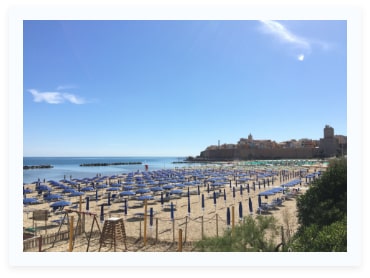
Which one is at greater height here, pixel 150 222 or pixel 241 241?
pixel 241 241

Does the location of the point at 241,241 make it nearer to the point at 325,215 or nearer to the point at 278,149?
the point at 325,215

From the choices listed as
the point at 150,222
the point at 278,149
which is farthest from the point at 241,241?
the point at 278,149

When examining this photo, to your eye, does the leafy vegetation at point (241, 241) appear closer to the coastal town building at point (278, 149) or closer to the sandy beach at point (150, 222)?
the sandy beach at point (150, 222)

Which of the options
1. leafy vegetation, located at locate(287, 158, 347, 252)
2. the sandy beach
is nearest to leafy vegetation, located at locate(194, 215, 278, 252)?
the sandy beach

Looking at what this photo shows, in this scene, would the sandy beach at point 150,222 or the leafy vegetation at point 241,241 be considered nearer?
the leafy vegetation at point 241,241

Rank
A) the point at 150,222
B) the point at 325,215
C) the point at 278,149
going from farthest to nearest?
the point at 278,149 < the point at 150,222 < the point at 325,215

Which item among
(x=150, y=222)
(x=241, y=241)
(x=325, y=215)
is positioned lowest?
(x=150, y=222)

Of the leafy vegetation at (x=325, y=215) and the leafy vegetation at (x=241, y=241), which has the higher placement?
the leafy vegetation at (x=325, y=215)

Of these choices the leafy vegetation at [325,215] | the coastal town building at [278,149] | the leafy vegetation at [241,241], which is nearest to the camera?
the leafy vegetation at [325,215]

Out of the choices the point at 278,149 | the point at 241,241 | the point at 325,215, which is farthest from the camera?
the point at 278,149

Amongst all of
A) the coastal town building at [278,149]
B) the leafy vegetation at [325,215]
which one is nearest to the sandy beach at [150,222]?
the leafy vegetation at [325,215]

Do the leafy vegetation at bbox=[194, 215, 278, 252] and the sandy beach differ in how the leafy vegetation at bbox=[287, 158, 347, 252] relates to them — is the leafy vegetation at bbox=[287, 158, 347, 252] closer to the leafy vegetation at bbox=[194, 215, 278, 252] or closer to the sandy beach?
the leafy vegetation at bbox=[194, 215, 278, 252]
